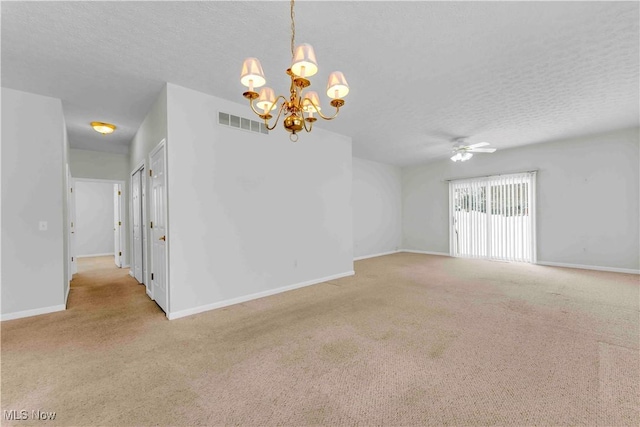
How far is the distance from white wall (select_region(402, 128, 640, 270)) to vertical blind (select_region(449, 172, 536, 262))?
0.21 metres

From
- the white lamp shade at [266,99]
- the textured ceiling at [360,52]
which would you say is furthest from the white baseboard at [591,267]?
the white lamp shade at [266,99]

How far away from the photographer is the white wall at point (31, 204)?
11.0ft

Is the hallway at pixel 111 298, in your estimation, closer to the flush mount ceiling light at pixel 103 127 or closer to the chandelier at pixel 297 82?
the flush mount ceiling light at pixel 103 127

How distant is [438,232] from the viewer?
27.0 feet

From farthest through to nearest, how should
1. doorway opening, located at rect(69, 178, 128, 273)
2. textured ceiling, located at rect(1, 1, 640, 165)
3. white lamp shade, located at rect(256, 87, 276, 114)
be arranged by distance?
doorway opening, located at rect(69, 178, 128, 273) → white lamp shade, located at rect(256, 87, 276, 114) → textured ceiling, located at rect(1, 1, 640, 165)

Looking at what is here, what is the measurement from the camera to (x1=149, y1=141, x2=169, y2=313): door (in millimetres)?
3424

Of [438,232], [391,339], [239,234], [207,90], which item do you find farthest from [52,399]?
[438,232]

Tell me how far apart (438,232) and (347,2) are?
7.41 metres

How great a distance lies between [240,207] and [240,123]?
4.05ft

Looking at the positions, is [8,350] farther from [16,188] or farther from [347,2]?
[347,2]

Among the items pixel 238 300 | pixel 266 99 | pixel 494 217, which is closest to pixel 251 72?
pixel 266 99

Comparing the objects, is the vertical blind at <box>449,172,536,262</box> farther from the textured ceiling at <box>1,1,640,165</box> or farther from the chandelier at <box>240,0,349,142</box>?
the chandelier at <box>240,0,349,142</box>

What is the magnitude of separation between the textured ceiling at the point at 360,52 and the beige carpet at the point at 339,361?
2867 millimetres

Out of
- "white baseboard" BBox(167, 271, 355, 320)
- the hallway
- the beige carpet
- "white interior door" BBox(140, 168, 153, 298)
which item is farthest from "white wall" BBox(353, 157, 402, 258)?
the hallway
